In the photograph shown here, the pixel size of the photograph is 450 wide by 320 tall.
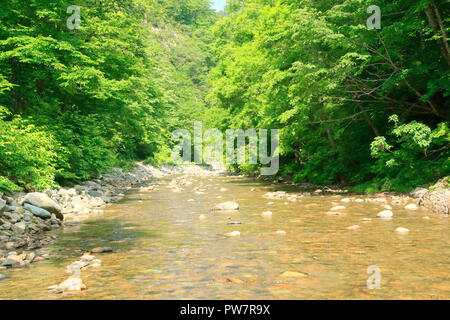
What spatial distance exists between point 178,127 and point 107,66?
33.0 metres

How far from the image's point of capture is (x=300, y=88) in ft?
52.6

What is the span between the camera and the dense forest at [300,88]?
12406 mm

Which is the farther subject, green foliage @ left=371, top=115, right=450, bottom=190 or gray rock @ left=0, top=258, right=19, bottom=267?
green foliage @ left=371, top=115, right=450, bottom=190

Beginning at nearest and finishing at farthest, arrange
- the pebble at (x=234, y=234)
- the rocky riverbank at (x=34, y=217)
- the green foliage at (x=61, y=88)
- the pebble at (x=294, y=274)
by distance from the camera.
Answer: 1. the pebble at (x=294, y=274)
2. the rocky riverbank at (x=34, y=217)
3. the pebble at (x=234, y=234)
4. the green foliage at (x=61, y=88)

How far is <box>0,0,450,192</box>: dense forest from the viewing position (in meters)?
12.4

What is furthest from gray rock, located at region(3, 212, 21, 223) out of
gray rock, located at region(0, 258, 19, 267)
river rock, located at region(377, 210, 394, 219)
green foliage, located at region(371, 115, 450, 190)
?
green foliage, located at region(371, 115, 450, 190)

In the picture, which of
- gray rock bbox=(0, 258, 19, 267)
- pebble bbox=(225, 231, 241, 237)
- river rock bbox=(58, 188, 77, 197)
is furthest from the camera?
river rock bbox=(58, 188, 77, 197)

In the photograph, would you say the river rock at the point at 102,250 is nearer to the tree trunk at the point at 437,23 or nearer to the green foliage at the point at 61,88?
the green foliage at the point at 61,88

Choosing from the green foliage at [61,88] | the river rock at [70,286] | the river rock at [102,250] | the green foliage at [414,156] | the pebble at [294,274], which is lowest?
the river rock at [102,250]

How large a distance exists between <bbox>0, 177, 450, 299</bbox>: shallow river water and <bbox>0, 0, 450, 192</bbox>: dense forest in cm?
321

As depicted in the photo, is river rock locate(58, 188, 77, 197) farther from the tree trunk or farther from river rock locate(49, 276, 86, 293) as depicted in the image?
the tree trunk

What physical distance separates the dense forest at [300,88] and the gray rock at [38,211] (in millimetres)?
956

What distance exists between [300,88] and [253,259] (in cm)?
1087

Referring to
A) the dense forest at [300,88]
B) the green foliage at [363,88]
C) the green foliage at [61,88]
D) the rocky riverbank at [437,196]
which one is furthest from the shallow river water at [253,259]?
the green foliage at [363,88]
